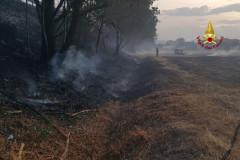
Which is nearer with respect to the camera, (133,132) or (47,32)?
(133,132)

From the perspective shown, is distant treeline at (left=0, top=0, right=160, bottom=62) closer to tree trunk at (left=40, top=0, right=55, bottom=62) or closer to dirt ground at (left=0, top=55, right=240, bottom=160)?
tree trunk at (left=40, top=0, right=55, bottom=62)

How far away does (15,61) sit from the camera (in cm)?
1158

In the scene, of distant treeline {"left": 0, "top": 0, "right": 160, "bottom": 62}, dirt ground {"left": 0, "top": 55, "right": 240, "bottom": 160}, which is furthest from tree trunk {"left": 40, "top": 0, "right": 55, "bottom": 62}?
dirt ground {"left": 0, "top": 55, "right": 240, "bottom": 160}

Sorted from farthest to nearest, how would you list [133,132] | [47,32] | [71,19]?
[71,19] → [47,32] → [133,132]

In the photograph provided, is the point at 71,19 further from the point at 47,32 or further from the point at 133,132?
the point at 133,132

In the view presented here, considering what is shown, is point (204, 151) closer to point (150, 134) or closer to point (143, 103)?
point (150, 134)

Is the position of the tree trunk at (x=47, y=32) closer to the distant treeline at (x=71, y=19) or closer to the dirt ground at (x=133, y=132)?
the distant treeline at (x=71, y=19)

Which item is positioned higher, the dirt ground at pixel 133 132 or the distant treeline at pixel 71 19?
the distant treeline at pixel 71 19

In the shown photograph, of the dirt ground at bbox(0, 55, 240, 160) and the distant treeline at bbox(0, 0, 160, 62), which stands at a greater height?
the distant treeline at bbox(0, 0, 160, 62)

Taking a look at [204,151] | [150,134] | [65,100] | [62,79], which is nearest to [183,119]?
[150,134]

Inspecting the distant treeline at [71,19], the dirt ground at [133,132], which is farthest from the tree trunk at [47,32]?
the dirt ground at [133,132]

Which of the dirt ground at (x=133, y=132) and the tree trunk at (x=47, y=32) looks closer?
the dirt ground at (x=133, y=132)

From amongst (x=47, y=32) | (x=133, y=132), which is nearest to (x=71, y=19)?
(x=47, y=32)

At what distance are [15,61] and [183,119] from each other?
9.19m
